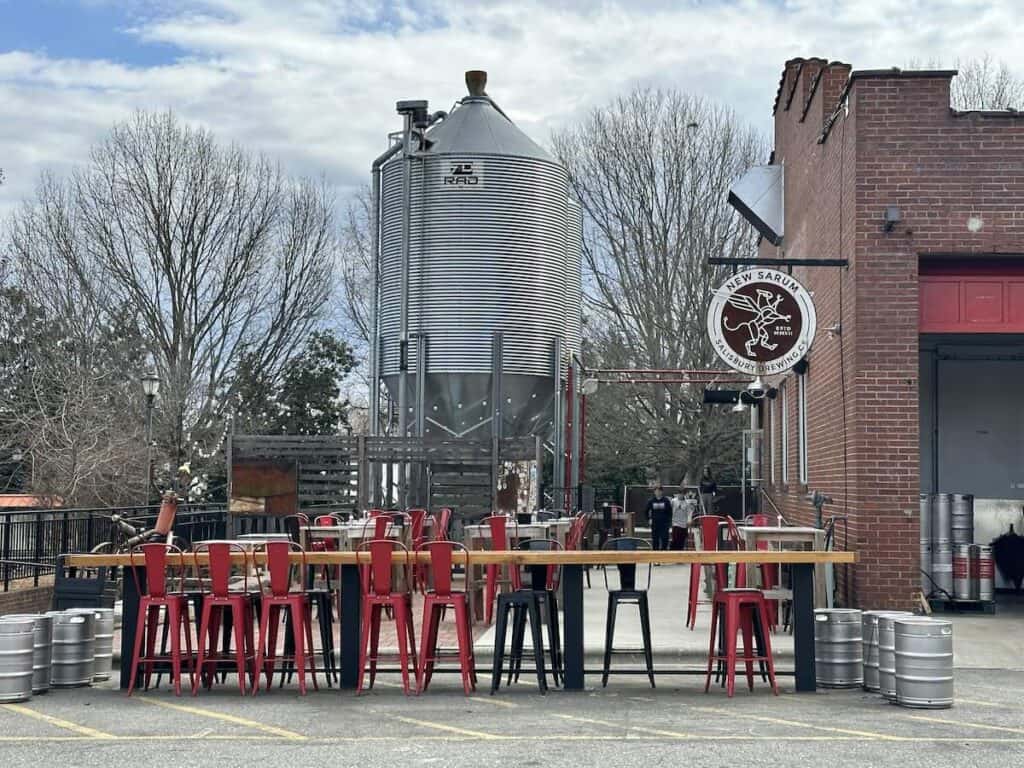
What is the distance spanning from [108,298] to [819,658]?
106 feet

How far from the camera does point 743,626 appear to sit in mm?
11039

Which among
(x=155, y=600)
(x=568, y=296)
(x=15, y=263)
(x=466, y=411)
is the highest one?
(x=15, y=263)

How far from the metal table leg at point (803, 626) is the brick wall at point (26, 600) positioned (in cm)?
995

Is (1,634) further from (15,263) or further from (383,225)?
(15,263)

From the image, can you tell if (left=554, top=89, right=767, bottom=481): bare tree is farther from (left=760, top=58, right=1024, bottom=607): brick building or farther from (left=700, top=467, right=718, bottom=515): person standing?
(left=760, top=58, right=1024, bottom=607): brick building

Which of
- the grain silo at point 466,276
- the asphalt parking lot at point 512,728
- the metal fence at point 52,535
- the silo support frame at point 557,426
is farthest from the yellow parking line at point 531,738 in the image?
the silo support frame at point 557,426

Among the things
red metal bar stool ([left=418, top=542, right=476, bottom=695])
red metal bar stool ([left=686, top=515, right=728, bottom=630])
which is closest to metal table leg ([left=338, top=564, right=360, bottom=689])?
red metal bar stool ([left=418, top=542, right=476, bottom=695])

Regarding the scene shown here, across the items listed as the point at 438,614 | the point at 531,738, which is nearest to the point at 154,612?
the point at 438,614

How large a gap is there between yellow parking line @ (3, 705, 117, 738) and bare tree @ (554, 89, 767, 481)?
29.6 meters

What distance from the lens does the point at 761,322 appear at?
16.2 meters

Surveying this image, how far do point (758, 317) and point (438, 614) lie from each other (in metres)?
6.75

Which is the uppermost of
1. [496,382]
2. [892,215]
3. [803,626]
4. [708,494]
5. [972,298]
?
[892,215]

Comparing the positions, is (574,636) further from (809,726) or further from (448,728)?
(809,726)

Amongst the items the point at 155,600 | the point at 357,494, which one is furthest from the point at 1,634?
the point at 357,494
